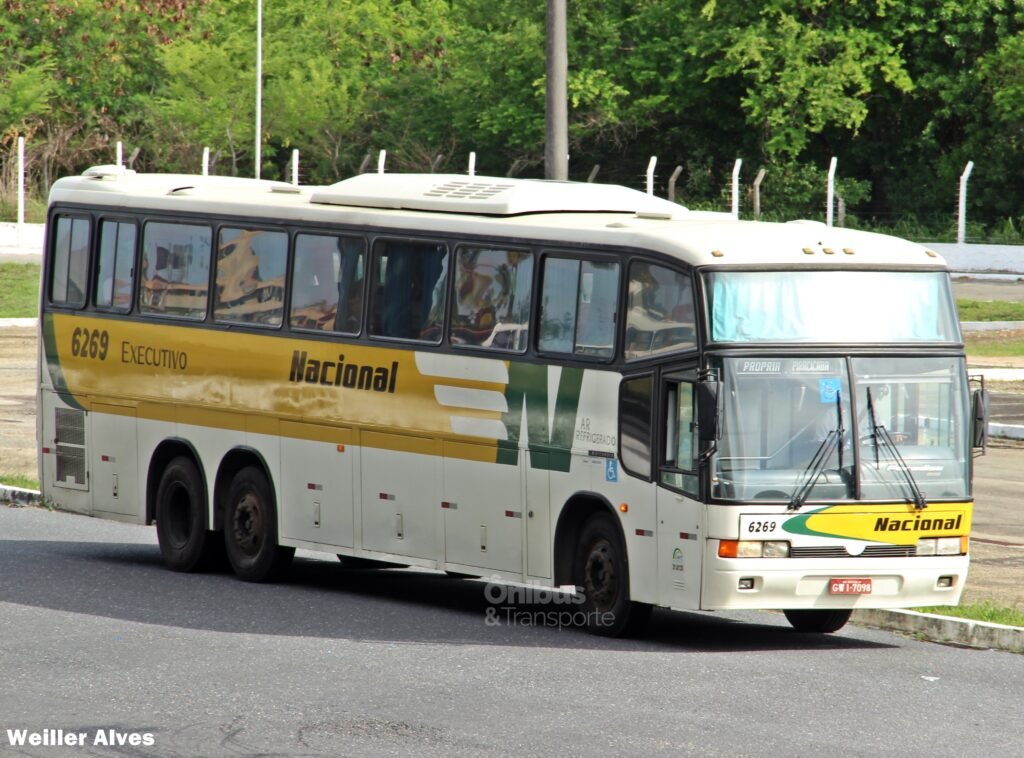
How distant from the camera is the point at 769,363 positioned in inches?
511

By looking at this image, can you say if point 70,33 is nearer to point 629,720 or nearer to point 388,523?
point 388,523

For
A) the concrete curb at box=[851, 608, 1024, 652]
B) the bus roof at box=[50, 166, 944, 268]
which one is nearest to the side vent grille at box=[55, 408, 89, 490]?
the bus roof at box=[50, 166, 944, 268]

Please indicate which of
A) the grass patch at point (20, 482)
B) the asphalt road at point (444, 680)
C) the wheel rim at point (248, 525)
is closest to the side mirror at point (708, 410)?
the asphalt road at point (444, 680)

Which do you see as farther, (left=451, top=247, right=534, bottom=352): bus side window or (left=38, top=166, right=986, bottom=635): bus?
(left=451, top=247, right=534, bottom=352): bus side window

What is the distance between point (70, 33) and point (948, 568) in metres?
60.7

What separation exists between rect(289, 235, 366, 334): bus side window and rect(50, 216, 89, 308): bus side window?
2.95 metres

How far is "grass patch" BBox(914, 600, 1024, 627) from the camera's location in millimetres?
13594

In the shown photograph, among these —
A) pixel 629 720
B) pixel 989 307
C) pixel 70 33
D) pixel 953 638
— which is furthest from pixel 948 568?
pixel 70 33

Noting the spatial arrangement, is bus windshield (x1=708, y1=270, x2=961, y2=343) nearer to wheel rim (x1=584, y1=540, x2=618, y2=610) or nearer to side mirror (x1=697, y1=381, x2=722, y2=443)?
side mirror (x1=697, y1=381, x2=722, y2=443)

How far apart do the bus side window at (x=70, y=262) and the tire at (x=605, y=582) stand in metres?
6.61

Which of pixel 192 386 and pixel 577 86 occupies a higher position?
pixel 577 86

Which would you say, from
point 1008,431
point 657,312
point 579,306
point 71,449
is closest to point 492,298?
point 579,306

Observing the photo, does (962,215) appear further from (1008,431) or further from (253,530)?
(253,530)

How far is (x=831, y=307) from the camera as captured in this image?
13.3 meters
